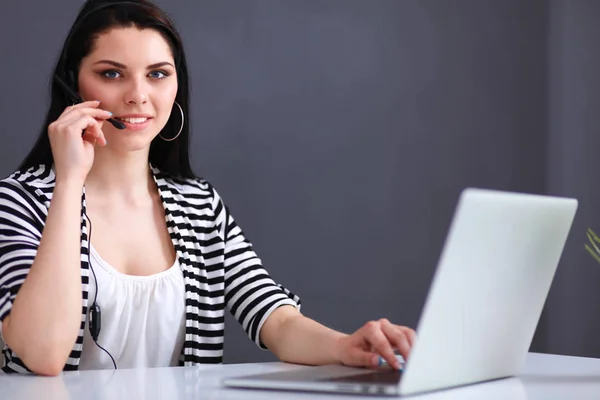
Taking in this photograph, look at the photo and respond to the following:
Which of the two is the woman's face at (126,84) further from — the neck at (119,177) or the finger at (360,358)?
the finger at (360,358)

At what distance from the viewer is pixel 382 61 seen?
9.80 feet

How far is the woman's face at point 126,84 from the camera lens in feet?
5.75

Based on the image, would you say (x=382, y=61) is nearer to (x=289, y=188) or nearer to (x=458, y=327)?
(x=289, y=188)

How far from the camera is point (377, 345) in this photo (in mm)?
1251

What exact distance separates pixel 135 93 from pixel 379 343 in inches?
31.1

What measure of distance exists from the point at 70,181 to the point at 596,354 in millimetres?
2156

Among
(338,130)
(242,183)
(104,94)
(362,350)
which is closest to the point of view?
(362,350)

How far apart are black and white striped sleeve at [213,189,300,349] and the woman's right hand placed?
18.4 inches

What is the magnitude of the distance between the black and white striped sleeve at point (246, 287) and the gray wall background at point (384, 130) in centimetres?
76

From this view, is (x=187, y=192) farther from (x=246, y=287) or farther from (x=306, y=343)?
(x=306, y=343)

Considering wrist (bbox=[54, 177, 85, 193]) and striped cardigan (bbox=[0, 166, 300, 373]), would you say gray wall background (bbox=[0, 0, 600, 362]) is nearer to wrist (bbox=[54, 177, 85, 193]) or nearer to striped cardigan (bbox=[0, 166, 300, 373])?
striped cardigan (bbox=[0, 166, 300, 373])

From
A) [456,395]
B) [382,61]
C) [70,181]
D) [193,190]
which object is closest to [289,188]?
[382,61]

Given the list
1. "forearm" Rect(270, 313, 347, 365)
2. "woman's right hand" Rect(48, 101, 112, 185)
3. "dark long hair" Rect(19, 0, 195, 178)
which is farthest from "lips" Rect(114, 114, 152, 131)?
"forearm" Rect(270, 313, 347, 365)

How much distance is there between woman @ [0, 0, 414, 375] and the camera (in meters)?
1.56
